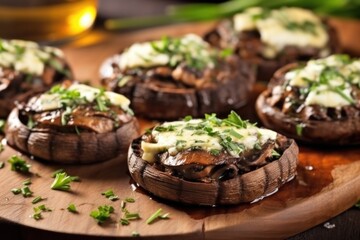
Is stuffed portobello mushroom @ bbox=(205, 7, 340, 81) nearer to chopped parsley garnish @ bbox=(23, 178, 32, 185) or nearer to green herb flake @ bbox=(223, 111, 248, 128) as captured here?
green herb flake @ bbox=(223, 111, 248, 128)

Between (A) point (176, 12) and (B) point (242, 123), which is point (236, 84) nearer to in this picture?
(B) point (242, 123)

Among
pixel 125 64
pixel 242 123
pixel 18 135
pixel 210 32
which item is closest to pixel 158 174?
pixel 242 123

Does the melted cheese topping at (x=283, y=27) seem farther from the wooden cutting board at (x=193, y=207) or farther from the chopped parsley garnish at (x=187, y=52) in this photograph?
the wooden cutting board at (x=193, y=207)

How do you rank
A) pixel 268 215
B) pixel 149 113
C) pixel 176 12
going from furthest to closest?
pixel 176 12
pixel 149 113
pixel 268 215

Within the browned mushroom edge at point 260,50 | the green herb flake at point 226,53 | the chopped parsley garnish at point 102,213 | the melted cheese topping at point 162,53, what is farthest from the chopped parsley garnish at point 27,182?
the browned mushroom edge at point 260,50

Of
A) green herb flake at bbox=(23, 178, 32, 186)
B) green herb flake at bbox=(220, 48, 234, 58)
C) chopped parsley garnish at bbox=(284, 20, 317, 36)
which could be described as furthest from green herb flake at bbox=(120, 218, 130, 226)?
chopped parsley garnish at bbox=(284, 20, 317, 36)
